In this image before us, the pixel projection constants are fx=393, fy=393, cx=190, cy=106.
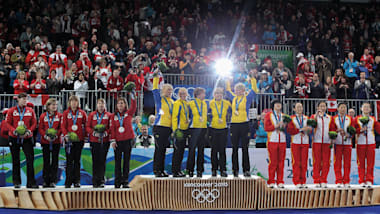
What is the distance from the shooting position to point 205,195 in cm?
748

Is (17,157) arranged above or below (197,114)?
below

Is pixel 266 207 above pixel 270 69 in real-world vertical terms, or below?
below

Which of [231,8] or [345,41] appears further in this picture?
[231,8]

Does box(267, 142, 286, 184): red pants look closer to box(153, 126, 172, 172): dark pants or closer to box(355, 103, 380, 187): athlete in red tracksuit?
box(355, 103, 380, 187): athlete in red tracksuit

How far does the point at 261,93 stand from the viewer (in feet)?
34.8

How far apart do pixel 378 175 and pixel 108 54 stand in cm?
842

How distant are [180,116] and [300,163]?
257 centimetres

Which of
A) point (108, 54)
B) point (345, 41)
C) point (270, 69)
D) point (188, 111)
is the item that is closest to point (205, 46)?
point (270, 69)

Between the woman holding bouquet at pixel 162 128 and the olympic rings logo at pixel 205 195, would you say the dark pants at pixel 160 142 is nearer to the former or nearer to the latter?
the woman holding bouquet at pixel 162 128

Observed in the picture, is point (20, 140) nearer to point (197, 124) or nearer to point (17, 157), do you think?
point (17, 157)

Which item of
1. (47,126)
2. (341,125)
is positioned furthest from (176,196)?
(341,125)

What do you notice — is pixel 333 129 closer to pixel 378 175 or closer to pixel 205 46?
pixel 378 175

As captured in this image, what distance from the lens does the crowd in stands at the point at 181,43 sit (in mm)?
11297

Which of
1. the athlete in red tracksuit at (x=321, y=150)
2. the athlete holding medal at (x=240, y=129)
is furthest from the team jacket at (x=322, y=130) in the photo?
the athlete holding medal at (x=240, y=129)
